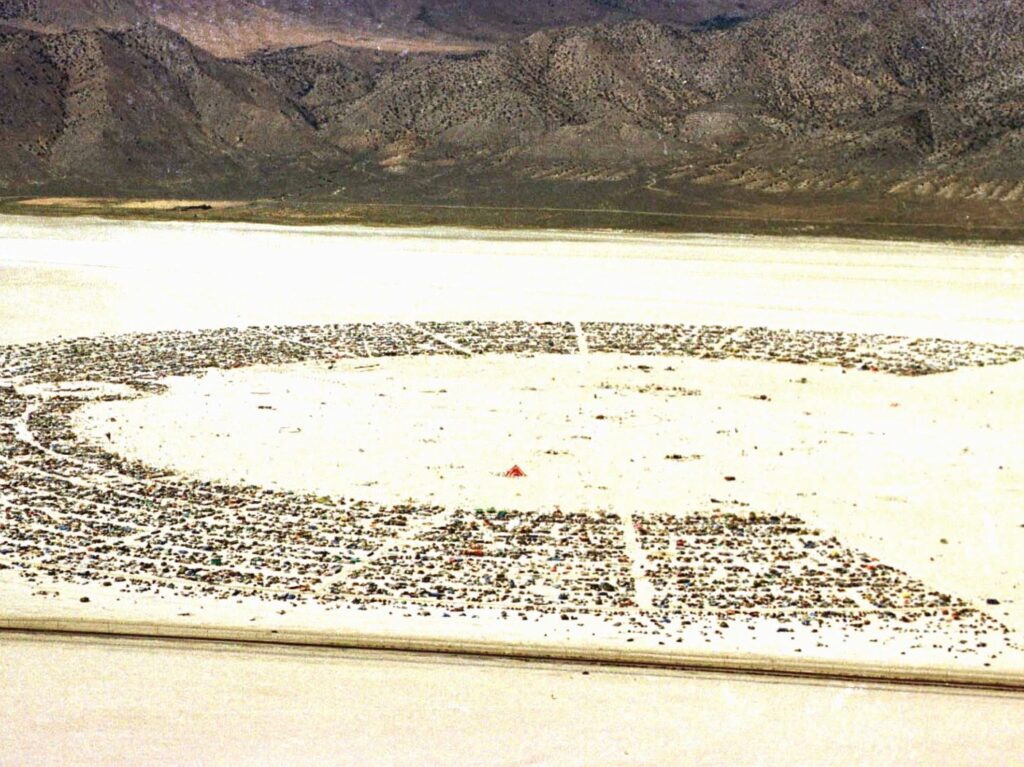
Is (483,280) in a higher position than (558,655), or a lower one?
lower

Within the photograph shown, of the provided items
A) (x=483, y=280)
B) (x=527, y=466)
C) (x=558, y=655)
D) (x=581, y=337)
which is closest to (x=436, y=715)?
(x=558, y=655)

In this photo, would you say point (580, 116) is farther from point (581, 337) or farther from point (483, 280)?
point (581, 337)

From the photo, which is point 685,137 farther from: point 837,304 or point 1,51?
point 837,304

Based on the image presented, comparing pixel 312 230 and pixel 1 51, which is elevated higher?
pixel 1 51

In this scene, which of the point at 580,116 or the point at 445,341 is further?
the point at 580,116

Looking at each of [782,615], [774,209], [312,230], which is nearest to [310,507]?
[782,615]
